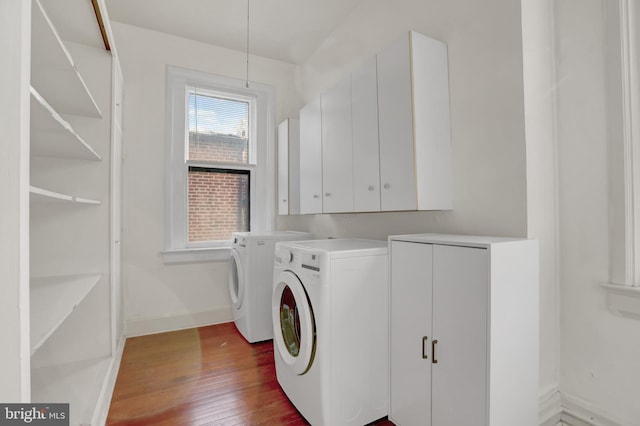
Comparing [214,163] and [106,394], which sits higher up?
[214,163]

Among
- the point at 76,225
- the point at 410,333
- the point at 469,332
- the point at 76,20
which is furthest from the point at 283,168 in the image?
the point at 469,332

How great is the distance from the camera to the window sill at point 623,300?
1.35 metres

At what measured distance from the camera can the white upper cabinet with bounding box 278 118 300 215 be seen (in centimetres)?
316

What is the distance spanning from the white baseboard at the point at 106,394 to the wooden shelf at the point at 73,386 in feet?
0.11

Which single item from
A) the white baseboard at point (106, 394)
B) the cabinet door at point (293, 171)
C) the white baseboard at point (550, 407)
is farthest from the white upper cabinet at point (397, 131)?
the white baseboard at point (106, 394)

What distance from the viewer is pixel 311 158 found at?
267 centimetres

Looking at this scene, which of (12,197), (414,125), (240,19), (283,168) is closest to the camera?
(12,197)

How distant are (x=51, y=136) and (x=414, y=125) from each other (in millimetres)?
1762

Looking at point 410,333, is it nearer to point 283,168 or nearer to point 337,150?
point 337,150

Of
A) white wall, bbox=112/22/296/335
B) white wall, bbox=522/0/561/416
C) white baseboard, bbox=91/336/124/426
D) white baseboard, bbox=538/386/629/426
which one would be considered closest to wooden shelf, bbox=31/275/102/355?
white baseboard, bbox=91/336/124/426

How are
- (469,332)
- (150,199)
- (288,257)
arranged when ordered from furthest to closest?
1. (150,199)
2. (288,257)
3. (469,332)

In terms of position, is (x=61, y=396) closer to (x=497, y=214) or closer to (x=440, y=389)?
(x=440, y=389)

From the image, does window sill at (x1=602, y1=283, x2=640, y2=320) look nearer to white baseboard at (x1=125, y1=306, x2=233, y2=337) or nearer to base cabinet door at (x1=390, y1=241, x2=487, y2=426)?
base cabinet door at (x1=390, y1=241, x2=487, y2=426)

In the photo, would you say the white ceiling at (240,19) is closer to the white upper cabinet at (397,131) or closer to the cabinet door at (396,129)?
the white upper cabinet at (397,131)
